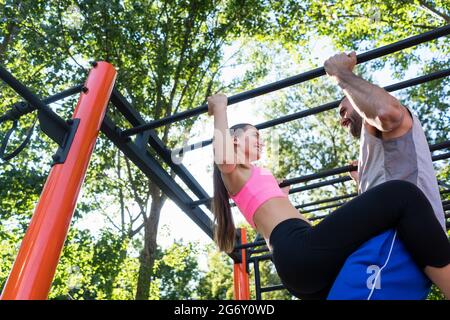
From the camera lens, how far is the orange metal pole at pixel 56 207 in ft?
4.42

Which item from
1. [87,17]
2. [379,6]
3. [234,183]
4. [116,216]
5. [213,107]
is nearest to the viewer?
[234,183]

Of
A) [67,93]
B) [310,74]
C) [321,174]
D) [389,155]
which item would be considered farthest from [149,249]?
[389,155]

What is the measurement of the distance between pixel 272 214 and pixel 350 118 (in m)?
0.56

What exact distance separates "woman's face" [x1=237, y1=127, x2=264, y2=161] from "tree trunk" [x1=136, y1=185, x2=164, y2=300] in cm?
602

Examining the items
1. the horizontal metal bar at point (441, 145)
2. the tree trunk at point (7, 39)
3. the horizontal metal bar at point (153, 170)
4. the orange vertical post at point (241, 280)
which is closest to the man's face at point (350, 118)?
the horizontal metal bar at point (441, 145)

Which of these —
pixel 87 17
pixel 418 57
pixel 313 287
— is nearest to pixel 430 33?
pixel 313 287

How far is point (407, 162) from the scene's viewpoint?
124 centimetres

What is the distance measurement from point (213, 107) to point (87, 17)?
6.38 meters

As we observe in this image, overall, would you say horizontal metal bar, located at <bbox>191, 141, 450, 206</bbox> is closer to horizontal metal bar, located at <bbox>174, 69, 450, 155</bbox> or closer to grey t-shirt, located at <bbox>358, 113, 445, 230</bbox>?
horizontal metal bar, located at <bbox>174, 69, 450, 155</bbox>

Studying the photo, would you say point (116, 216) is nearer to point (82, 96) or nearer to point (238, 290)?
point (238, 290)

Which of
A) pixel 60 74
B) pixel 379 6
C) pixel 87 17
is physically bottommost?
pixel 60 74

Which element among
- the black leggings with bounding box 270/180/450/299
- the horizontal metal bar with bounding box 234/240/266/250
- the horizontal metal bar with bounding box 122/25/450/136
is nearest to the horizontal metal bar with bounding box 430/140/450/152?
the horizontal metal bar with bounding box 122/25/450/136

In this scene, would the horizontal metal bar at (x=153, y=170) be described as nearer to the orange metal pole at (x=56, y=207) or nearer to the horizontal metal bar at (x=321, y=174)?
the orange metal pole at (x=56, y=207)
